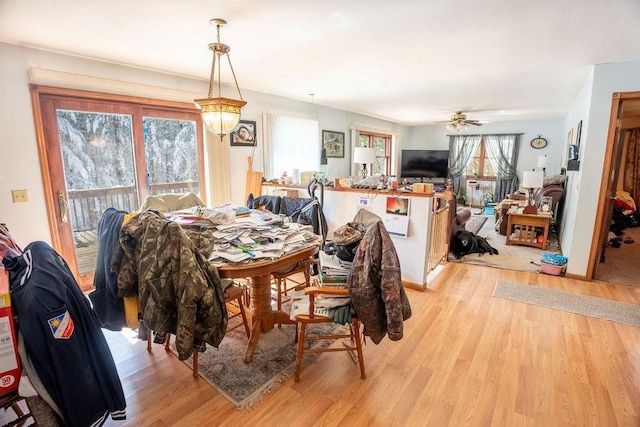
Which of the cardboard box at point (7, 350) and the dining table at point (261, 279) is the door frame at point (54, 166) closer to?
the dining table at point (261, 279)

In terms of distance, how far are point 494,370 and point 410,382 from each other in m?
0.59

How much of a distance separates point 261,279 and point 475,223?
18.1ft

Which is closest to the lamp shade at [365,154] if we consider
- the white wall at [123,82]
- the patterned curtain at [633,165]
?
the white wall at [123,82]

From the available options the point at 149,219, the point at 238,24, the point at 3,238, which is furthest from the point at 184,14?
the point at 3,238

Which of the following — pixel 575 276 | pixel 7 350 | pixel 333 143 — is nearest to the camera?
pixel 7 350

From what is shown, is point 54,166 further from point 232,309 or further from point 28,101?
point 232,309

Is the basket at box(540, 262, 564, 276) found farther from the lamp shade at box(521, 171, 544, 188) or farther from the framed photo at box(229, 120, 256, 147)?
the framed photo at box(229, 120, 256, 147)

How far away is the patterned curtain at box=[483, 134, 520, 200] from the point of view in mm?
8461

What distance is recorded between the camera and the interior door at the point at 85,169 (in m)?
2.98

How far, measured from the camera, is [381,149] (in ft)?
28.5

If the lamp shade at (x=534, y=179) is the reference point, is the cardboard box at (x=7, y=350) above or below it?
below

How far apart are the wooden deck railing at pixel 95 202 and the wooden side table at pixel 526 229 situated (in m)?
5.08

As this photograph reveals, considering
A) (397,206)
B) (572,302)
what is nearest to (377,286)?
(397,206)

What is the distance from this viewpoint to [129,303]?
5.92 feet
